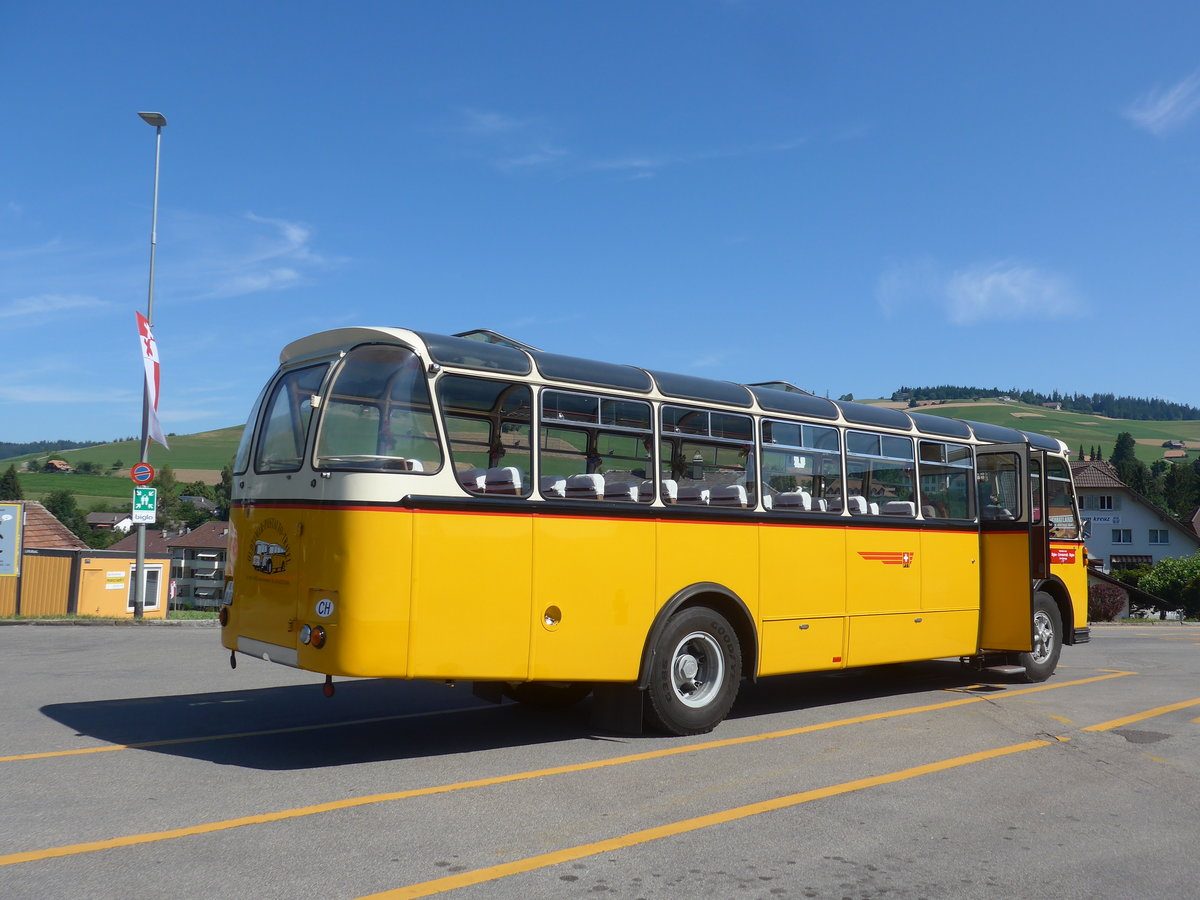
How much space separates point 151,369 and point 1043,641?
17367 mm

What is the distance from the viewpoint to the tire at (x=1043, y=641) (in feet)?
37.1

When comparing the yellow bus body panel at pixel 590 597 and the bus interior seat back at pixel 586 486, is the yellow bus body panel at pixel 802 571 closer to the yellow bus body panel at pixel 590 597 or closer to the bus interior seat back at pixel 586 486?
the yellow bus body panel at pixel 590 597

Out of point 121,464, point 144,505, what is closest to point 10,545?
point 144,505

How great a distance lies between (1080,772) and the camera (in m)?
6.98

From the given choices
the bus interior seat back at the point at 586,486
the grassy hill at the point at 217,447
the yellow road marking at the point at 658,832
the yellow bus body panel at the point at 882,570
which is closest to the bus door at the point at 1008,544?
the yellow bus body panel at the point at 882,570

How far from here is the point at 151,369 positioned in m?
20.6

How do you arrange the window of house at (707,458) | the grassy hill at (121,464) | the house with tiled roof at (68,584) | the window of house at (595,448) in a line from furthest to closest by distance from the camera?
the grassy hill at (121,464)
the house with tiled roof at (68,584)
the window of house at (707,458)
the window of house at (595,448)

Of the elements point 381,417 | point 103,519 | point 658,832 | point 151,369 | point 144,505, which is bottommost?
point 658,832

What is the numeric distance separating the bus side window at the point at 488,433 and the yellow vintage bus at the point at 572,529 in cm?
2

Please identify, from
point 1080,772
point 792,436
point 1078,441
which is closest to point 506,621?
point 792,436

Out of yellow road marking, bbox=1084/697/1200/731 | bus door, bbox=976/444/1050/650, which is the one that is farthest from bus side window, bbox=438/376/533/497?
bus door, bbox=976/444/1050/650

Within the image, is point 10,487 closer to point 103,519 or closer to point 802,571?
point 103,519

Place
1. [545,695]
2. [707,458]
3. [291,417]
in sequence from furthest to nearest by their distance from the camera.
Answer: [545,695] → [707,458] → [291,417]

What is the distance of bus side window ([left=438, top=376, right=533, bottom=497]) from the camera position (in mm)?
6750
